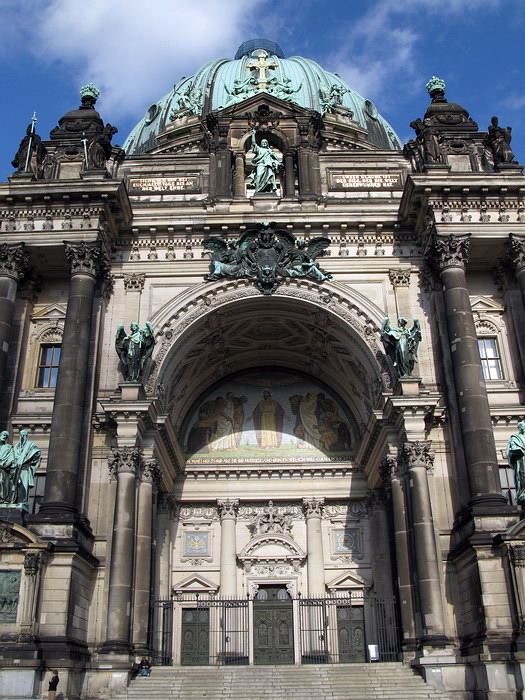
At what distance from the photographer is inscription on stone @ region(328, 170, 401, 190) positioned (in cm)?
2731

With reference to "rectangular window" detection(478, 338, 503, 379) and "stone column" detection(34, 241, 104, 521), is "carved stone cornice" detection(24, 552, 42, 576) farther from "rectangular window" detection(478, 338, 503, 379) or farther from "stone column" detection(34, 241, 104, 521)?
"rectangular window" detection(478, 338, 503, 379)

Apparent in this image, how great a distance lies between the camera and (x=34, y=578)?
18.2 meters

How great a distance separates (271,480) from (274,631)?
18.1 ft

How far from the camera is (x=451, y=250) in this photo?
77.8 feet

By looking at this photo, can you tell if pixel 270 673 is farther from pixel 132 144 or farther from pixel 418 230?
pixel 132 144

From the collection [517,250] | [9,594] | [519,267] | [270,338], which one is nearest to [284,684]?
[9,594]

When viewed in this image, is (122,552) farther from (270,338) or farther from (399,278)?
(399,278)

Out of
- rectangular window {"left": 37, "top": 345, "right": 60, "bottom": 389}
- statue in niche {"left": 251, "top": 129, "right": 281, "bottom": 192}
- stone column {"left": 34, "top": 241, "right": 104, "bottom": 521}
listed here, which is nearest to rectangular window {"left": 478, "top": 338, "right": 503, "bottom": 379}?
statue in niche {"left": 251, "top": 129, "right": 281, "bottom": 192}

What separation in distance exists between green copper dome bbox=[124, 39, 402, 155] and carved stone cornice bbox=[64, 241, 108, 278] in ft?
54.0

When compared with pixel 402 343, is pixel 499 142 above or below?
above

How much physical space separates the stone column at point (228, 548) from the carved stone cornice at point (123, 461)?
21.1 feet

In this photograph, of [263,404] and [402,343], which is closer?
[402,343]

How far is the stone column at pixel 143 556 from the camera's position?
67.4 feet

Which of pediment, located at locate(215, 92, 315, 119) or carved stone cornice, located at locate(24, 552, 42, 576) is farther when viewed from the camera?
pediment, located at locate(215, 92, 315, 119)
